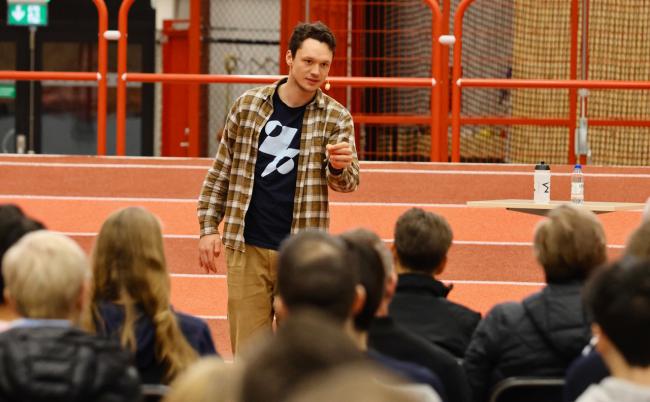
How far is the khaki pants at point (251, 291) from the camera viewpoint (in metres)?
4.58

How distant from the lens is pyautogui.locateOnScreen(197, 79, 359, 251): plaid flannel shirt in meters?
4.57

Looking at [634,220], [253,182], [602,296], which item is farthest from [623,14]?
[602,296]

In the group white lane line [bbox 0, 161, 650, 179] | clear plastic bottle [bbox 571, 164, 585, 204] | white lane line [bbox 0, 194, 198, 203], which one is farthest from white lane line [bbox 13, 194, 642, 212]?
clear plastic bottle [bbox 571, 164, 585, 204]

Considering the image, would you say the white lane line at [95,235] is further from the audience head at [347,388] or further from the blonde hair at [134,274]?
the audience head at [347,388]

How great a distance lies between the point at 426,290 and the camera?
3809mm

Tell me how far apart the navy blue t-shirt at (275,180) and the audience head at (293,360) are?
10.2ft

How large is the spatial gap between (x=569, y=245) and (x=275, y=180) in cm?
143

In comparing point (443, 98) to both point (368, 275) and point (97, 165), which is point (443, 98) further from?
point (368, 275)

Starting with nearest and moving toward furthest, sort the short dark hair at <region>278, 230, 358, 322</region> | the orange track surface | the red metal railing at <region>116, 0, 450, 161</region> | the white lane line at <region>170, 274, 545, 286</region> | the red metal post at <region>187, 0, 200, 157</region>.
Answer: the short dark hair at <region>278, 230, 358, 322</region>, the white lane line at <region>170, 274, 545, 286</region>, the orange track surface, the red metal railing at <region>116, 0, 450, 161</region>, the red metal post at <region>187, 0, 200, 157</region>

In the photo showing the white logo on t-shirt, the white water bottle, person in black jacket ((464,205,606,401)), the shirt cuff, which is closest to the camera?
person in black jacket ((464,205,606,401))

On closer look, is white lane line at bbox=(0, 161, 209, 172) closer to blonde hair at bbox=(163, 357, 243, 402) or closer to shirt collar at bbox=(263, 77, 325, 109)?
shirt collar at bbox=(263, 77, 325, 109)

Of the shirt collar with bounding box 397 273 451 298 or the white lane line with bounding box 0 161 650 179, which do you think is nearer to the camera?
the shirt collar with bounding box 397 273 451 298

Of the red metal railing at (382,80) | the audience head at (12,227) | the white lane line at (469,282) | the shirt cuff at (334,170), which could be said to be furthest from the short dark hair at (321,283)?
the red metal railing at (382,80)

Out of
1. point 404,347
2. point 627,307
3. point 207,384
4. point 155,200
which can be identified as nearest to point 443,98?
point 155,200
